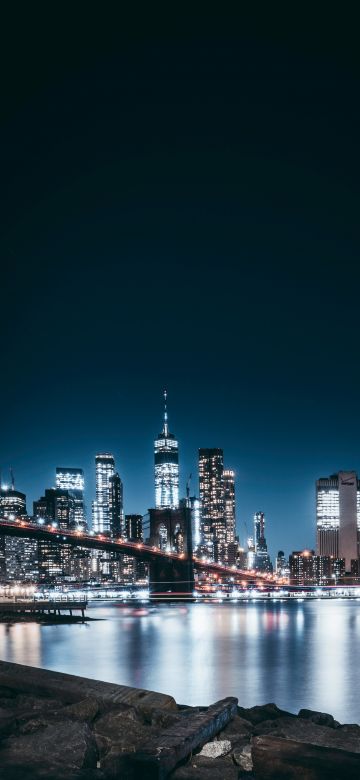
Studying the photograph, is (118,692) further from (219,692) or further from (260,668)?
(260,668)

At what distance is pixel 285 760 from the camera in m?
5.67

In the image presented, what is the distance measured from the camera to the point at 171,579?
10581 cm

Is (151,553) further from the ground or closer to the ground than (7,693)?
closer to the ground

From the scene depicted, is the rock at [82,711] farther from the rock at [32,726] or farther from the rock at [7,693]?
the rock at [7,693]

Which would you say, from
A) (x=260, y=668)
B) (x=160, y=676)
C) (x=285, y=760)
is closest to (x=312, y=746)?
(x=285, y=760)

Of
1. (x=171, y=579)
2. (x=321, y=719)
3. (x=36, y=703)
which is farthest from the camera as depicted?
(x=171, y=579)

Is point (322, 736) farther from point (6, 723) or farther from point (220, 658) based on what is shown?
point (220, 658)

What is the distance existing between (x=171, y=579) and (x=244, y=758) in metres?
102

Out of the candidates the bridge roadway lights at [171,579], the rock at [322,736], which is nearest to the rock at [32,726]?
the rock at [322,736]

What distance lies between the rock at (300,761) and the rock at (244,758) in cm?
72

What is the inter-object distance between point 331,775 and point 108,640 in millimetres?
44279

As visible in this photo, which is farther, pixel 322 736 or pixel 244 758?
pixel 244 758

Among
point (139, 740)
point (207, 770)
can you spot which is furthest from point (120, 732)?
point (207, 770)

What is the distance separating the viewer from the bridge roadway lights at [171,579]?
10294 centimetres
